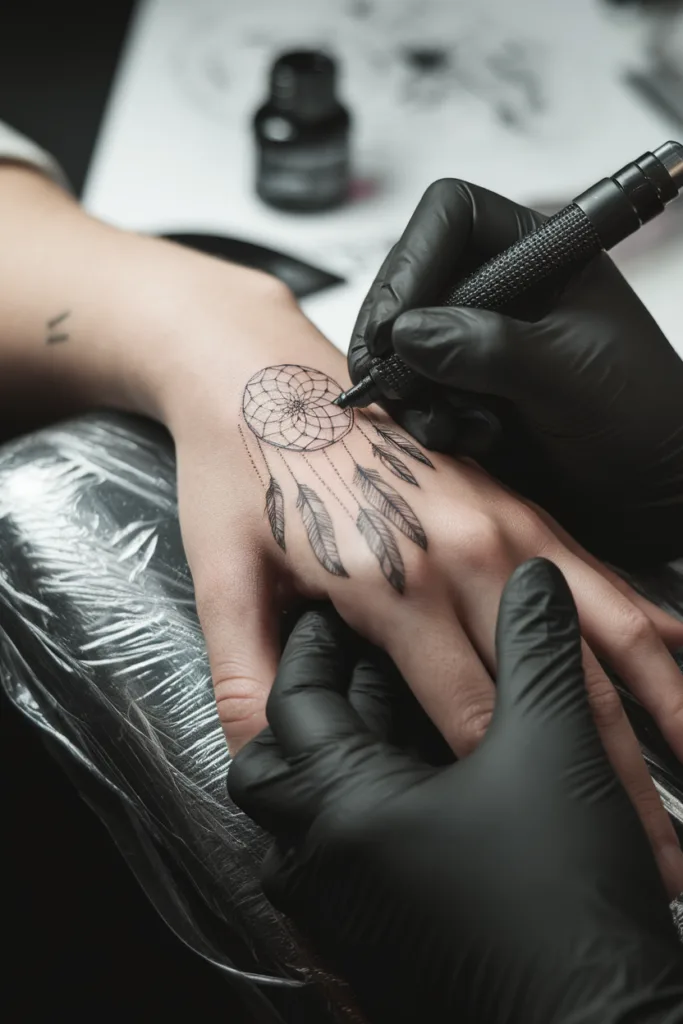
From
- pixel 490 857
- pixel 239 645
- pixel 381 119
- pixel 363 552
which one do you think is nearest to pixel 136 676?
pixel 239 645

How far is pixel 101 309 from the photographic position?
964 mm

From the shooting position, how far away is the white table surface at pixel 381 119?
4.43 feet

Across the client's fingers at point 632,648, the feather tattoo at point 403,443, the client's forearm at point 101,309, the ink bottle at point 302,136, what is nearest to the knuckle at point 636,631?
the client's fingers at point 632,648

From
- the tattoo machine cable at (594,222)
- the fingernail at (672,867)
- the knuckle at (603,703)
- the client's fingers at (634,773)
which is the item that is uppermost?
the tattoo machine cable at (594,222)

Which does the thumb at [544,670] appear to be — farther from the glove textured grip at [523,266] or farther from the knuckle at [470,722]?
the glove textured grip at [523,266]

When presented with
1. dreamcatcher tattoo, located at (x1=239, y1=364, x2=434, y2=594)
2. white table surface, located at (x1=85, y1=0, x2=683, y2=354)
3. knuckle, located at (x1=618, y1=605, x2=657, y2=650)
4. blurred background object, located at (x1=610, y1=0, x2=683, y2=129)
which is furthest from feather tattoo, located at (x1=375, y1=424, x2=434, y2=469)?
blurred background object, located at (x1=610, y1=0, x2=683, y2=129)

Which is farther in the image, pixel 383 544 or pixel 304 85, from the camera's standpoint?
pixel 304 85

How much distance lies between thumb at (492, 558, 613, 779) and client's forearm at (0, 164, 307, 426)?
41cm

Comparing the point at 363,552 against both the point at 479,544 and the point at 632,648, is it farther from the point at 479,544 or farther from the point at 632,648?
the point at 632,648

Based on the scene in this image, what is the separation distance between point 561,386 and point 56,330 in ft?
1.81

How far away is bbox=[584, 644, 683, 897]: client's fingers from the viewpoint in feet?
2.14

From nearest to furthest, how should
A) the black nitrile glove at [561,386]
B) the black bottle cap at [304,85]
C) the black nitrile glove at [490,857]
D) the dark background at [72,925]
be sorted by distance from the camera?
the black nitrile glove at [490,857], the black nitrile glove at [561,386], the dark background at [72,925], the black bottle cap at [304,85]

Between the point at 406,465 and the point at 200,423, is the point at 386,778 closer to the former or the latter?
the point at 406,465

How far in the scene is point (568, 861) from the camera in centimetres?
59
